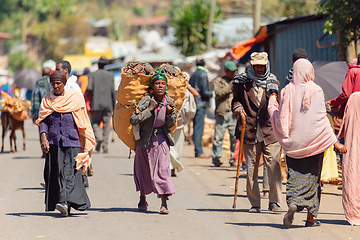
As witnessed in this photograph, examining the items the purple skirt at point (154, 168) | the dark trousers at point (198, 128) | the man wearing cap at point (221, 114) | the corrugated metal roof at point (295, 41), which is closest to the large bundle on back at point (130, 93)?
the purple skirt at point (154, 168)

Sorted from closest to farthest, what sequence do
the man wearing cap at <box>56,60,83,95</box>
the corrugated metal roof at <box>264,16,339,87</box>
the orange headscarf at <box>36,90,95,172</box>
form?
the orange headscarf at <box>36,90,95,172</box> → the man wearing cap at <box>56,60,83,95</box> → the corrugated metal roof at <box>264,16,339,87</box>

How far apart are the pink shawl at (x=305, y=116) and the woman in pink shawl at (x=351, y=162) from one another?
535 mm

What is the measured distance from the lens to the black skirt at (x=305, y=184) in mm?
7984

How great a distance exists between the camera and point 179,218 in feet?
29.1

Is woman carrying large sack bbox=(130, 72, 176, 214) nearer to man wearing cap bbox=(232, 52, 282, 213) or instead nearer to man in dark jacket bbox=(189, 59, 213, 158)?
man wearing cap bbox=(232, 52, 282, 213)

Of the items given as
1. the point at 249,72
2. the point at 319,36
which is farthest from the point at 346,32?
the point at 249,72

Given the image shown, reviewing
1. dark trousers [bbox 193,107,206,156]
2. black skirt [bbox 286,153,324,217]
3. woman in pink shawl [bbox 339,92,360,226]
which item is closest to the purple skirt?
black skirt [bbox 286,153,324,217]

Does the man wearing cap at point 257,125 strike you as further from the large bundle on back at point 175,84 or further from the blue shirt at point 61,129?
the blue shirt at point 61,129

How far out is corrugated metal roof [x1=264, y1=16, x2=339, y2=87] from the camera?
18.9 metres

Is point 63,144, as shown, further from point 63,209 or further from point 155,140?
point 155,140

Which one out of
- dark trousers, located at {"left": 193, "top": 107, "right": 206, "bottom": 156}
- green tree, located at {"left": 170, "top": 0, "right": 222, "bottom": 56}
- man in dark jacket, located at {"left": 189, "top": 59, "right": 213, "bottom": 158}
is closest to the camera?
man in dark jacket, located at {"left": 189, "top": 59, "right": 213, "bottom": 158}

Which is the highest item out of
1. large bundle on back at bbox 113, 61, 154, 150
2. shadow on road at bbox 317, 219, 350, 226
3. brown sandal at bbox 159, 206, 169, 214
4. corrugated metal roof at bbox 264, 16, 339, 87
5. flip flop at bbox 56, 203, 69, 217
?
corrugated metal roof at bbox 264, 16, 339, 87

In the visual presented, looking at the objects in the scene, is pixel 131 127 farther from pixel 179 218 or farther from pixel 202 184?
pixel 202 184

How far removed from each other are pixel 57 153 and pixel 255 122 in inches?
98.8
